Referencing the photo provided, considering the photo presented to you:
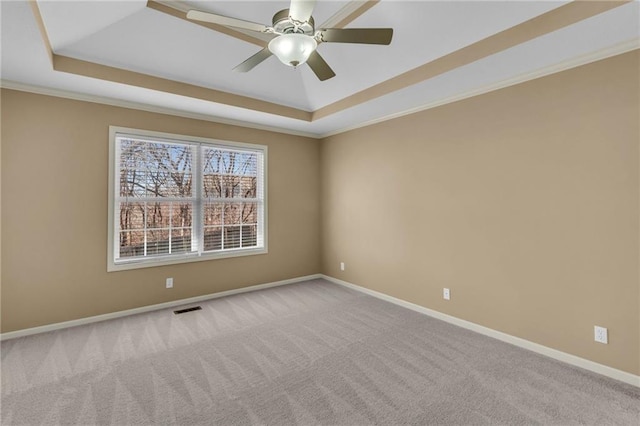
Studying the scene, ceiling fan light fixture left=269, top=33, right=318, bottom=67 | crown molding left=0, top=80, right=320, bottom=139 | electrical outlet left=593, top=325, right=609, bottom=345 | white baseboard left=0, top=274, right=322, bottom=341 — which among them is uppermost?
crown molding left=0, top=80, right=320, bottom=139

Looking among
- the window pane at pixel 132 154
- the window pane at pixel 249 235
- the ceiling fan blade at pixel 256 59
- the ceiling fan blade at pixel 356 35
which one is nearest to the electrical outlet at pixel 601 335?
the ceiling fan blade at pixel 356 35

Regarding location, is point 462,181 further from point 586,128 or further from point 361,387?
point 361,387

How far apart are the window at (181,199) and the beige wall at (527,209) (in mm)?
2039

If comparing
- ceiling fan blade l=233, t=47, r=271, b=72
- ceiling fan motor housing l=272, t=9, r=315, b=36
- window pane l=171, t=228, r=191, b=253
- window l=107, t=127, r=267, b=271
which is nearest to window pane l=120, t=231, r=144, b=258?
window l=107, t=127, r=267, b=271

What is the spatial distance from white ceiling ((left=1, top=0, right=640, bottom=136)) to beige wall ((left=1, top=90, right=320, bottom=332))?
0.24 meters

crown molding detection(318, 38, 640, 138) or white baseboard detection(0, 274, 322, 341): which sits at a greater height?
crown molding detection(318, 38, 640, 138)

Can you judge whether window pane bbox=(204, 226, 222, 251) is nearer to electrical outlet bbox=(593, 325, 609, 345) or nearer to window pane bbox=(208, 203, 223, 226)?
window pane bbox=(208, 203, 223, 226)

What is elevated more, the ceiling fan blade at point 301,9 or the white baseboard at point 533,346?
the ceiling fan blade at point 301,9

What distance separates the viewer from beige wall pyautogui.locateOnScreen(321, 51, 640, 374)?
7.57 ft

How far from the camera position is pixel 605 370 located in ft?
7.72

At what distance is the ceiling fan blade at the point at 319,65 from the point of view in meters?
2.12

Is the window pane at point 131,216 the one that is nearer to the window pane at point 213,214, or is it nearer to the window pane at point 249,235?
the window pane at point 213,214

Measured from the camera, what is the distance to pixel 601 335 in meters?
2.39

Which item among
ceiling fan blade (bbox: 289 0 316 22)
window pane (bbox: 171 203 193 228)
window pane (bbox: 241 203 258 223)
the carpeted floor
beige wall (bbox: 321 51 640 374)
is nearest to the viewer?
ceiling fan blade (bbox: 289 0 316 22)
